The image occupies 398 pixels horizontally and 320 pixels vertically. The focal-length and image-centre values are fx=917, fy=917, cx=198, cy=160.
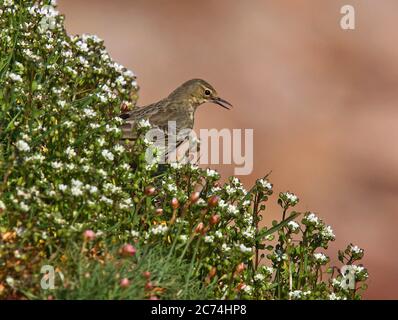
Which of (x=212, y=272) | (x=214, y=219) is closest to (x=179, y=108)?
(x=214, y=219)

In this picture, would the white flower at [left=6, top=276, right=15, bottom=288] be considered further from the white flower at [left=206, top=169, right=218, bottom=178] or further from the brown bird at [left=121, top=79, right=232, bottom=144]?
the brown bird at [left=121, top=79, right=232, bottom=144]

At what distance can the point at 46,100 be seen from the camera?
27.7 feet

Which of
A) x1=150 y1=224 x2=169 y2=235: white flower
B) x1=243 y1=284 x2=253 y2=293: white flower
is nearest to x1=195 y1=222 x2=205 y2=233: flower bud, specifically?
x1=150 y1=224 x2=169 y2=235: white flower

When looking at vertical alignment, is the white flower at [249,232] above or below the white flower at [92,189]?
below

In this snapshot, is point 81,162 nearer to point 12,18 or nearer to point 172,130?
point 12,18

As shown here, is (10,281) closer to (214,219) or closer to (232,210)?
(214,219)

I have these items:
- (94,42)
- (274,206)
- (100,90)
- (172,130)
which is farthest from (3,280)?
(274,206)

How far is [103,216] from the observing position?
7.28 meters

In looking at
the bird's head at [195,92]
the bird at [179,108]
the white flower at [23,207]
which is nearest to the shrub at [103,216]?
the white flower at [23,207]

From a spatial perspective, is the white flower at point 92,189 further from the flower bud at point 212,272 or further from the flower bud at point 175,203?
the flower bud at point 212,272

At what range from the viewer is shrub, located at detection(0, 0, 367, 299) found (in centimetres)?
650

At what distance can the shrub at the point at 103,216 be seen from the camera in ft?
21.3
